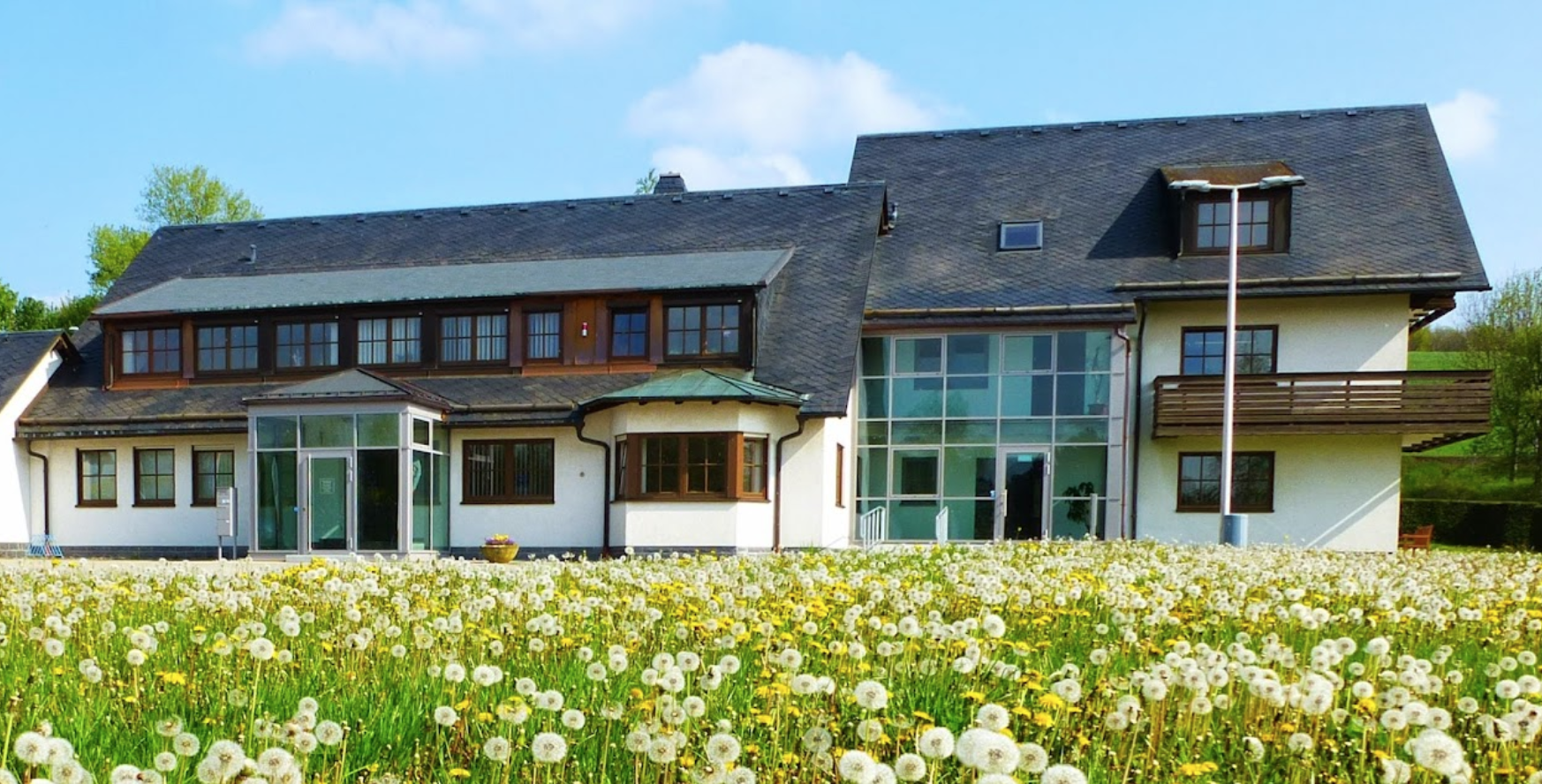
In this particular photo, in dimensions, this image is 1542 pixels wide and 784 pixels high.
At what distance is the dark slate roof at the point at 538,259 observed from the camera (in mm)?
20703

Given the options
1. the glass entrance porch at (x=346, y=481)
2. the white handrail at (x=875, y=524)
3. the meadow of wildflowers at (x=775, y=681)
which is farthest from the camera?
the white handrail at (x=875, y=524)

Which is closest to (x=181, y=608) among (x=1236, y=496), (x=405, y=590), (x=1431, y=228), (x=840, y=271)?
(x=405, y=590)

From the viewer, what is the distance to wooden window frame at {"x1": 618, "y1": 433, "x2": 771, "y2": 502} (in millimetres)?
19156

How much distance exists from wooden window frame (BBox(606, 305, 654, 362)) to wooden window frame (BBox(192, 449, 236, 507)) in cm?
770

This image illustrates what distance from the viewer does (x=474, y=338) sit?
2200 centimetres

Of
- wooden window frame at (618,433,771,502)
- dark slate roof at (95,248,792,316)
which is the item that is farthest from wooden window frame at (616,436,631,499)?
dark slate roof at (95,248,792,316)

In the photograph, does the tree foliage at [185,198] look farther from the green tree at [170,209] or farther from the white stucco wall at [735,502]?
the white stucco wall at [735,502]

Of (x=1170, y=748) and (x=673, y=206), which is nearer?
(x=1170, y=748)

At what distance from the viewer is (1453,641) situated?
6.43 m

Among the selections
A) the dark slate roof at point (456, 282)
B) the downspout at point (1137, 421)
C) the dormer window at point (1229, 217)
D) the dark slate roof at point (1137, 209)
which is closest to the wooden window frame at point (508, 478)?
the dark slate roof at point (456, 282)

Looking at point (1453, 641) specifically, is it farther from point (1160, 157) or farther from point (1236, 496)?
point (1160, 157)

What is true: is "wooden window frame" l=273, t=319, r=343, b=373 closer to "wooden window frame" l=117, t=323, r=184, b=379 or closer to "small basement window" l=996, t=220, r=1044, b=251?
"wooden window frame" l=117, t=323, r=184, b=379

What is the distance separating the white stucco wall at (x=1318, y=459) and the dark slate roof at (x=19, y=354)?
2200cm

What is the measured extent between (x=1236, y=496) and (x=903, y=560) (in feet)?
39.2
